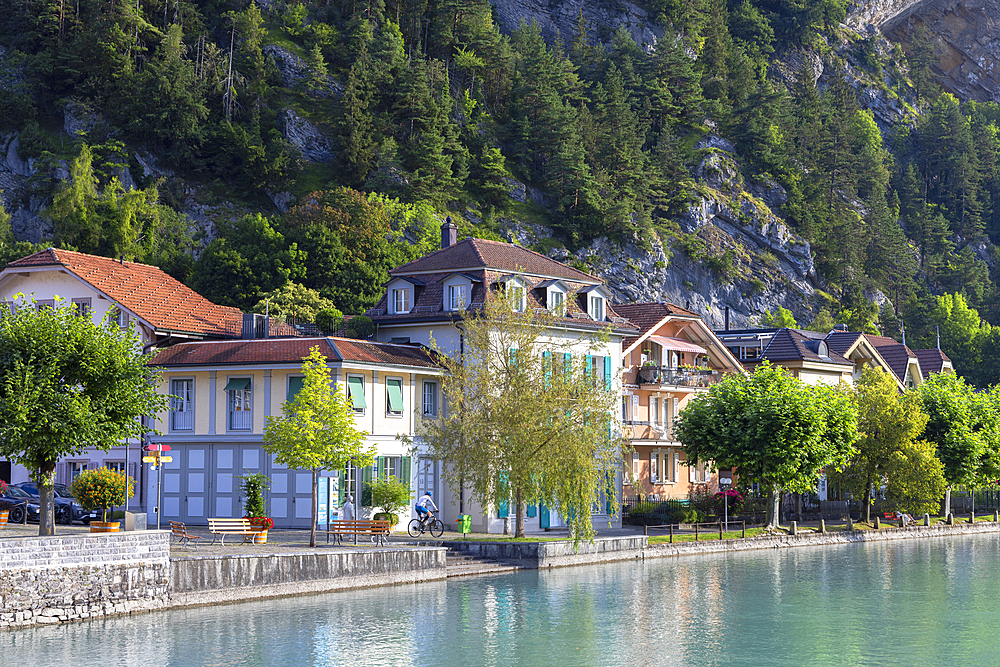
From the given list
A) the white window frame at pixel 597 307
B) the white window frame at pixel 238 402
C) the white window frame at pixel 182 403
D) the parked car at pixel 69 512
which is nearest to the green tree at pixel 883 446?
the white window frame at pixel 597 307

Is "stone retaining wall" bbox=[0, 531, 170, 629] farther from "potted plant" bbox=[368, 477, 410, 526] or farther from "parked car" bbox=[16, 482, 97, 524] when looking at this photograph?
"potted plant" bbox=[368, 477, 410, 526]

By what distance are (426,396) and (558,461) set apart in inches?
405

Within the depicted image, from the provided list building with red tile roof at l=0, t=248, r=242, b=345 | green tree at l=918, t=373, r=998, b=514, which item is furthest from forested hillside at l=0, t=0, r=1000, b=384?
green tree at l=918, t=373, r=998, b=514

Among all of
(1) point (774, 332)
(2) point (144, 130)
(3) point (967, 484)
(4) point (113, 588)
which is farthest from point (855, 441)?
(2) point (144, 130)

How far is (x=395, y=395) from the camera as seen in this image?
2058 inches

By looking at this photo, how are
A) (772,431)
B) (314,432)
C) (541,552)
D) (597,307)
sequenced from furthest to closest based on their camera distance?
(597,307) → (772,431) → (541,552) → (314,432)

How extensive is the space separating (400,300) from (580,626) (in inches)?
1233

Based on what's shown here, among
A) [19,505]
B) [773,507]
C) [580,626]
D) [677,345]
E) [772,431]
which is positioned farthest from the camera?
[677,345]

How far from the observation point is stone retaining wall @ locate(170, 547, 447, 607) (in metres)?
32.6

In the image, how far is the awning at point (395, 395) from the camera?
2046 inches

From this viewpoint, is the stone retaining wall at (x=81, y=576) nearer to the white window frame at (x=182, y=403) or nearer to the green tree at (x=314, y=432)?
the green tree at (x=314, y=432)

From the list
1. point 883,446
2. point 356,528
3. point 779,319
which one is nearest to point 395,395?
point 356,528

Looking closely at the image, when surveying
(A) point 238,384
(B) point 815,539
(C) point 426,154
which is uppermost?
(C) point 426,154

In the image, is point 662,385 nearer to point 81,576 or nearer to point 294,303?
point 294,303
